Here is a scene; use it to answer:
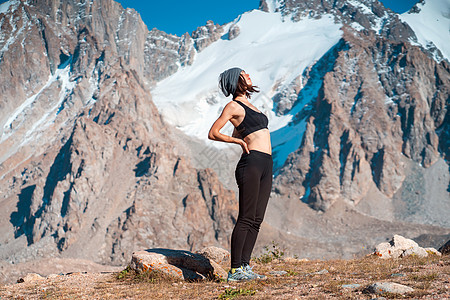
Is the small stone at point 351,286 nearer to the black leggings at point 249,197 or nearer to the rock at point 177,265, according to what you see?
the black leggings at point 249,197

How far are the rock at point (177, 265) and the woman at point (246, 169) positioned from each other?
5.32 feet

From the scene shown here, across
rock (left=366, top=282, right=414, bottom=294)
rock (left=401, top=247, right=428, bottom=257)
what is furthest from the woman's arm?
rock (left=401, top=247, right=428, bottom=257)

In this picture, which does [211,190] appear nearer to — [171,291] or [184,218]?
[184,218]

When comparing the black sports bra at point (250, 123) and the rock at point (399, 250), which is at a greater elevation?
the black sports bra at point (250, 123)

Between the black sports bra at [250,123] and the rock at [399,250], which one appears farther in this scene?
the rock at [399,250]

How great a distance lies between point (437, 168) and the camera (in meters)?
199

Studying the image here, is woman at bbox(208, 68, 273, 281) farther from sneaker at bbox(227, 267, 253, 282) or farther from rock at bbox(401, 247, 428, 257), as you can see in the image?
rock at bbox(401, 247, 428, 257)

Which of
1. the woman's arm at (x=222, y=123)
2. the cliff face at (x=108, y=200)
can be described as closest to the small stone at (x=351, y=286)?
the woman's arm at (x=222, y=123)

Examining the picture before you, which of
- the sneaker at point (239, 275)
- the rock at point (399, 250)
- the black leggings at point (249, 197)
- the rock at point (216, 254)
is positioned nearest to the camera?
the black leggings at point (249, 197)

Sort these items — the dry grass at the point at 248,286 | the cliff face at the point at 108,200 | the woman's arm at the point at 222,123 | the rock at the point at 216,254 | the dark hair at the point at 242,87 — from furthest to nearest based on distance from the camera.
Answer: the cliff face at the point at 108,200 → the rock at the point at 216,254 → the dark hair at the point at 242,87 → the woman's arm at the point at 222,123 → the dry grass at the point at 248,286

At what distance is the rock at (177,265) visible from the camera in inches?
374

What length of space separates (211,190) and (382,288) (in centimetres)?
16282

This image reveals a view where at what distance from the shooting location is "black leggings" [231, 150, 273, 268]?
7789mm

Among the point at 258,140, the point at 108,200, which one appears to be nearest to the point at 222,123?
the point at 258,140
